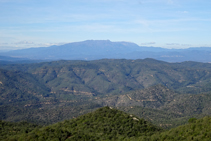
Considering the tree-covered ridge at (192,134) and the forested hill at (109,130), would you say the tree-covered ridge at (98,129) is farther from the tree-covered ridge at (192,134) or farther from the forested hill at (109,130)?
the tree-covered ridge at (192,134)

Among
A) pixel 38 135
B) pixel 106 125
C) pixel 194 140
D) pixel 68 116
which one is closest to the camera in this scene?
pixel 194 140

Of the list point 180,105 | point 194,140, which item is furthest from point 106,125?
point 180,105

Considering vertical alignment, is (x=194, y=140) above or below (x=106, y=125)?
above

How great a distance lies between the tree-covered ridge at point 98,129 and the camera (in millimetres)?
43781

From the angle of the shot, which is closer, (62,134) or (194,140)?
(194,140)

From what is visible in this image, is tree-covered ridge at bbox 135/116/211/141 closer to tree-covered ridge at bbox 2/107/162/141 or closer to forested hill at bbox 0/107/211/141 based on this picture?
forested hill at bbox 0/107/211/141

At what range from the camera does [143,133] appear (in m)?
52.3

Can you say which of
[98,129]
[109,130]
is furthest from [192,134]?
[98,129]

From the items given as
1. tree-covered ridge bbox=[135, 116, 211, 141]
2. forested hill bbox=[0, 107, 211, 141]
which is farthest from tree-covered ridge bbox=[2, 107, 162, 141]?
tree-covered ridge bbox=[135, 116, 211, 141]

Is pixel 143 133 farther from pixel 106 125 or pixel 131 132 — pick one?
pixel 106 125

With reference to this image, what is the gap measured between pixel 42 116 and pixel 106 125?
80.2 metres

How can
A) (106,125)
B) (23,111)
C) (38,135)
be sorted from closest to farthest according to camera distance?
(38,135), (106,125), (23,111)

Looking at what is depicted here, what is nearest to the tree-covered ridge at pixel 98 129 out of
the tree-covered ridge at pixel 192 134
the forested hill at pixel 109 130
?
the forested hill at pixel 109 130

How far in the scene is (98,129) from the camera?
5400 centimetres
